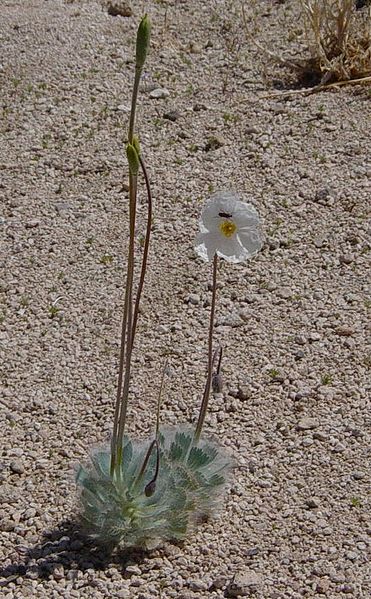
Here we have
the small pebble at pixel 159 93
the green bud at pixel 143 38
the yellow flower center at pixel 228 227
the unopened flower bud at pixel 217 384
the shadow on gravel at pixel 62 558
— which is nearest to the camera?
the green bud at pixel 143 38

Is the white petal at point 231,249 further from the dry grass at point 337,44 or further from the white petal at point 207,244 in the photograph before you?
the dry grass at point 337,44

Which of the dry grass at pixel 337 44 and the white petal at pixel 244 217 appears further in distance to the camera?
the dry grass at pixel 337 44

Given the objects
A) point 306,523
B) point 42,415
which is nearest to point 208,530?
point 306,523

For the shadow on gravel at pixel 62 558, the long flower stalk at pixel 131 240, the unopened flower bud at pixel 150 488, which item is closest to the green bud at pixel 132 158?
the long flower stalk at pixel 131 240

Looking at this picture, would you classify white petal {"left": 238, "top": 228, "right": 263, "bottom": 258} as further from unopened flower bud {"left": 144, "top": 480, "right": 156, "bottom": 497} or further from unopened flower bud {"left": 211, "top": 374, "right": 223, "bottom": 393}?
unopened flower bud {"left": 211, "top": 374, "right": 223, "bottom": 393}

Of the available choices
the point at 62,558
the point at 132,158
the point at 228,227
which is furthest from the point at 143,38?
the point at 62,558

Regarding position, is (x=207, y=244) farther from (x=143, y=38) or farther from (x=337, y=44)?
(x=337, y=44)

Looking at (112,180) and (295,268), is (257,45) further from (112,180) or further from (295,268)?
(295,268)

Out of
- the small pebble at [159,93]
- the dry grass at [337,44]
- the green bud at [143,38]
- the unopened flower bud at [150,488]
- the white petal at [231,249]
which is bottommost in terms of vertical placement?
the unopened flower bud at [150,488]
